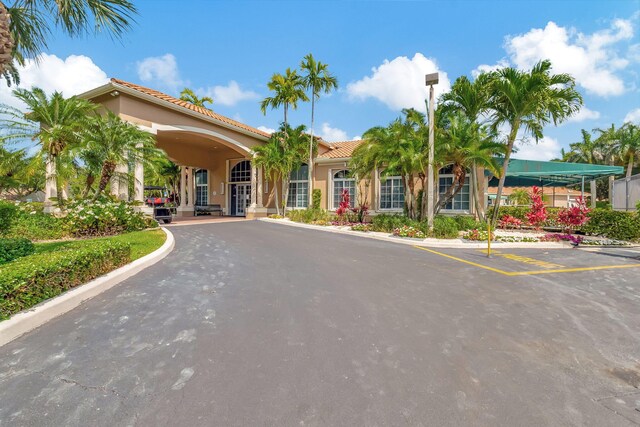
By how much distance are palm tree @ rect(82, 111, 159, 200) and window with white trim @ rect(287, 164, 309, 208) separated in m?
11.8

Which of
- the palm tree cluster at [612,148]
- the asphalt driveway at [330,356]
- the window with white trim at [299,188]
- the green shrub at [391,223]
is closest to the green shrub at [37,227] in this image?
the asphalt driveway at [330,356]

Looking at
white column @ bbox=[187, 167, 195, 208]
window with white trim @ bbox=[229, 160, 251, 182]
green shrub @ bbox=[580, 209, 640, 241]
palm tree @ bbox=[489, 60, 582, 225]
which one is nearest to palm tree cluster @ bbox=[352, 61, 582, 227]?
palm tree @ bbox=[489, 60, 582, 225]

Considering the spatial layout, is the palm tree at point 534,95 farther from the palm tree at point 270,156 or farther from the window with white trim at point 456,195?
the palm tree at point 270,156

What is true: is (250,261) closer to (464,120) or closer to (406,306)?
(406,306)

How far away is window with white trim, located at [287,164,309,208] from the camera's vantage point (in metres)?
22.6

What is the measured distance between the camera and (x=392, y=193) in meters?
19.1

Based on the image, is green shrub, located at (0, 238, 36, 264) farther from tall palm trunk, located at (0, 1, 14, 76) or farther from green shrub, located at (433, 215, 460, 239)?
green shrub, located at (433, 215, 460, 239)

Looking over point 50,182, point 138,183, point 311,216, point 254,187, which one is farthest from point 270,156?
point 50,182

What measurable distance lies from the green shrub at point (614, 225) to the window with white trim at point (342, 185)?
473 inches

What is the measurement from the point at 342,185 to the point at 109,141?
13497 millimetres

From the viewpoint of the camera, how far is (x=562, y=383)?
2.76 meters

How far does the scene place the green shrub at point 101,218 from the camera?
400 inches

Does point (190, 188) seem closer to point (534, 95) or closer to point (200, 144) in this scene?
point (200, 144)

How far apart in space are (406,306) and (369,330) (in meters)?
1.13
